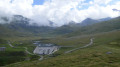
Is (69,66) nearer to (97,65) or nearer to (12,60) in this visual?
(97,65)

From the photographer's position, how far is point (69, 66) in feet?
258

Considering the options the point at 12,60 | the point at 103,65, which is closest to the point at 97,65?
the point at 103,65

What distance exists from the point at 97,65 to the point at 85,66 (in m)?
6.01

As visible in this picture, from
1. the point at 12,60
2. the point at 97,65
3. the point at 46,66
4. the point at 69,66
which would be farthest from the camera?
the point at 12,60

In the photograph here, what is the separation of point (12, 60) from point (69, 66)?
126978mm

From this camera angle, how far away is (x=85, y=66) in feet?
242

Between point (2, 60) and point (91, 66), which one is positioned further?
point (2, 60)

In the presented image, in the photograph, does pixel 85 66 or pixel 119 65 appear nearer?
pixel 119 65

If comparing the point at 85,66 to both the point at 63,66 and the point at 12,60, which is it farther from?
the point at 12,60

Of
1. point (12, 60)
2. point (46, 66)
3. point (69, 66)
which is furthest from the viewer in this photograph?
point (12, 60)

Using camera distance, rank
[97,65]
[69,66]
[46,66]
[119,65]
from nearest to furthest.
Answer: [119,65]
[97,65]
[69,66]
[46,66]

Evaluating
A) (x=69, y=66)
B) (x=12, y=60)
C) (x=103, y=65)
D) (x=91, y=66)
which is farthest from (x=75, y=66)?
(x=12, y=60)

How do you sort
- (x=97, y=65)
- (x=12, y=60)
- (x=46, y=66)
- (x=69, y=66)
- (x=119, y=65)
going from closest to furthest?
1. (x=119, y=65)
2. (x=97, y=65)
3. (x=69, y=66)
4. (x=46, y=66)
5. (x=12, y=60)

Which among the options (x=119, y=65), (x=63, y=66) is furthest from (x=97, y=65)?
(x=63, y=66)
